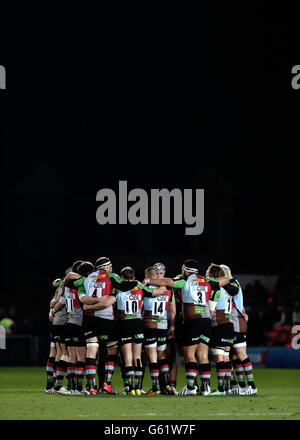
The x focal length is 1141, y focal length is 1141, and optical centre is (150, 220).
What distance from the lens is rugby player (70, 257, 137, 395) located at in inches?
787

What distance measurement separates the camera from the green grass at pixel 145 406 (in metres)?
15.5

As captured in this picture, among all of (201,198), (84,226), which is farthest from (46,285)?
(201,198)

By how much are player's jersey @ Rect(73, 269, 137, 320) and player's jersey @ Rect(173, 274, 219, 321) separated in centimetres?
89

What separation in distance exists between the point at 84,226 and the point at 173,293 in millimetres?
39045

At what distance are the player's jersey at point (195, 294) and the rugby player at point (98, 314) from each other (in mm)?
892

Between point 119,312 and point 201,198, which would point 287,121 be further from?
point 119,312

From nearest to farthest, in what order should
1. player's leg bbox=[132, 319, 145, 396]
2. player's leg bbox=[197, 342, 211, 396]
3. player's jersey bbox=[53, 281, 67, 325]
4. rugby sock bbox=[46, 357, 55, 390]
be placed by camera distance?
player's leg bbox=[197, 342, 211, 396] → player's leg bbox=[132, 319, 145, 396] → player's jersey bbox=[53, 281, 67, 325] → rugby sock bbox=[46, 357, 55, 390]

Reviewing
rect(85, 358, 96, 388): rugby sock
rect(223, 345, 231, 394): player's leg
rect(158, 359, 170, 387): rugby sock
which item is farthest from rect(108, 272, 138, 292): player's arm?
rect(223, 345, 231, 394): player's leg

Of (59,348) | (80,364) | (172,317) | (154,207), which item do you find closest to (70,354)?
(80,364)

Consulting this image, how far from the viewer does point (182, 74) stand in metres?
57.3

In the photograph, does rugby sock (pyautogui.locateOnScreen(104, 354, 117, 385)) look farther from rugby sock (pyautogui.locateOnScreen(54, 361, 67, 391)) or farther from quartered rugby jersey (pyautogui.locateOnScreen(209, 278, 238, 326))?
quartered rugby jersey (pyautogui.locateOnScreen(209, 278, 238, 326))

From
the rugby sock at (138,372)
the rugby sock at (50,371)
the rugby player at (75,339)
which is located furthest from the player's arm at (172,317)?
the rugby sock at (50,371)

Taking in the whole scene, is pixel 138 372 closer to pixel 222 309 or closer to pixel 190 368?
pixel 190 368

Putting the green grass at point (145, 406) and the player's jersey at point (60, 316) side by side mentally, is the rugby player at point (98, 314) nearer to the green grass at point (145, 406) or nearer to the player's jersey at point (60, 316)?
the green grass at point (145, 406)
